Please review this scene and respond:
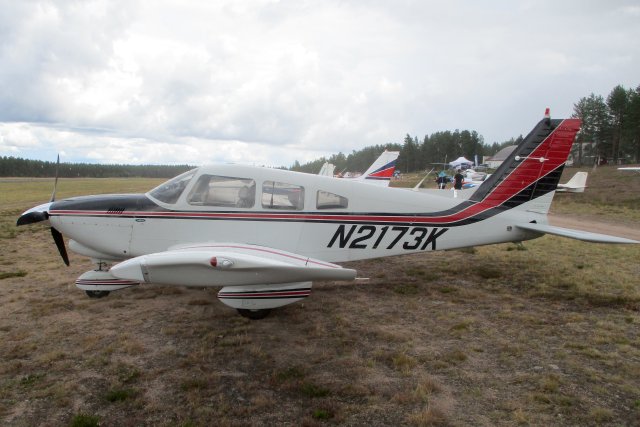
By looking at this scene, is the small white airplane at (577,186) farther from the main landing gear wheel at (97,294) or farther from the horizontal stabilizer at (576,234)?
the main landing gear wheel at (97,294)

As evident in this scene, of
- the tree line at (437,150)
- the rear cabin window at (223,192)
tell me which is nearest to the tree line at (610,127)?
the tree line at (437,150)

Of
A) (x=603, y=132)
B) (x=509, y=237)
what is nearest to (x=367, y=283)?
(x=509, y=237)

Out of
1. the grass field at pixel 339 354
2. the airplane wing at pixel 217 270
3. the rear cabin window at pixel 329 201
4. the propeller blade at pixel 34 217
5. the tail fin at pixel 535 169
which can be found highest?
the tail fin at pixel 535 169

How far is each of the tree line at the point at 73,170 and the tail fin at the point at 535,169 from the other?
81147mm

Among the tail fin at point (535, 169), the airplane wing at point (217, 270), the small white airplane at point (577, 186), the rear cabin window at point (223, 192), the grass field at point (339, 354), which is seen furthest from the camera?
the small white airplane at point (577, 186)

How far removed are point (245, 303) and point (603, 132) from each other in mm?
66650

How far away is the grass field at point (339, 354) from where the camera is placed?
375cm

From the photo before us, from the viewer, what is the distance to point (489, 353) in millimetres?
4883

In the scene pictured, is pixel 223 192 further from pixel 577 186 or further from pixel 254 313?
pixel 577 186

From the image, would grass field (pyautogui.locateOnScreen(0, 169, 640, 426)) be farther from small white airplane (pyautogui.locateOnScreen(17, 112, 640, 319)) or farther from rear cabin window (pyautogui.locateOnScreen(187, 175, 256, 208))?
rear cabin window (pyautogui.locateOnScreen(187, 175, 256, 208))

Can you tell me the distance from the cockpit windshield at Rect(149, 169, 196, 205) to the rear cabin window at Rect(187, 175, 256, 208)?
0.58ft

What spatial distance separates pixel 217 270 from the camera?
5.09 metres

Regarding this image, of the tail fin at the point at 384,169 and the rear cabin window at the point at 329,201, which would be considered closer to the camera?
the rear cabin window at the point at 329,201

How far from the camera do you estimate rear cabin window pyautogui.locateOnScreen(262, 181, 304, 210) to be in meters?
6.34
